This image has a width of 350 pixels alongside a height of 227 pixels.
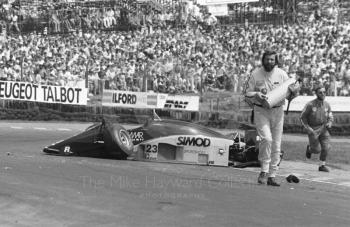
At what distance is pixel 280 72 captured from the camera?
26.6 feet

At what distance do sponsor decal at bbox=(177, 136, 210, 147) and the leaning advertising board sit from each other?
12.7 m

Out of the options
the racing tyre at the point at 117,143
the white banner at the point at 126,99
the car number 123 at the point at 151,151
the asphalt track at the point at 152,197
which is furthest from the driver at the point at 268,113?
the white banner at the point at 126,99

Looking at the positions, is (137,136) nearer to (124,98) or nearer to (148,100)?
(148,100)

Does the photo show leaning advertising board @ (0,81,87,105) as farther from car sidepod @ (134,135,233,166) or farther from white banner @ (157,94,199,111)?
car sidepod @ (134,135,233,166)

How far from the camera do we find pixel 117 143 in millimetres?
10281

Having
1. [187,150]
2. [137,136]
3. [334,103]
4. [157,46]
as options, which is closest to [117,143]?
[137,136]

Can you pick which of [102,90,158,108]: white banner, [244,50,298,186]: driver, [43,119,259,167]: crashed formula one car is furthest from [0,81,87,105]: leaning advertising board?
[244,50,298,186]: driver

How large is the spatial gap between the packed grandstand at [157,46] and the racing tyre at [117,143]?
33.3 feet

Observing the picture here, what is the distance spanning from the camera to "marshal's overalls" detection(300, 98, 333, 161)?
10.8m

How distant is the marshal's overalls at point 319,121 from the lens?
35.4 feet

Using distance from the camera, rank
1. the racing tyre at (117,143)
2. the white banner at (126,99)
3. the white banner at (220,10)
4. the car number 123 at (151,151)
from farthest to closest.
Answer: the white banner at (220,10), the white banner at (126,99), the car number 123 at (151,151), the racing tyre at (117,143)

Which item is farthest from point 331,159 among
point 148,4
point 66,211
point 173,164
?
point 148,4

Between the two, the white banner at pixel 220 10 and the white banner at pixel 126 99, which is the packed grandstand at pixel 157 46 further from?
the white banner at pixel 126 99

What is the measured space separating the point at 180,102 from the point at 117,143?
38.4 ft
